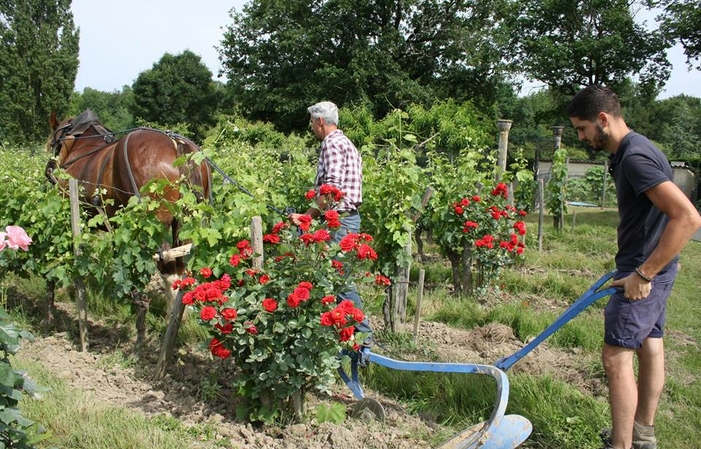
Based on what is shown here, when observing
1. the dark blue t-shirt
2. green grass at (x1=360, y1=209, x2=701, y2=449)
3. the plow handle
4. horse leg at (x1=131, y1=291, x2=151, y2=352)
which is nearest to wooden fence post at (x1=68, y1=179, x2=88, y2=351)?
horse leg at (x1=131, y1=291, x2=151, y2=352)

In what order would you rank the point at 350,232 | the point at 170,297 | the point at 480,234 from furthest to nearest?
the point at 480,234 < the point at 170,297 < the point at 350,232

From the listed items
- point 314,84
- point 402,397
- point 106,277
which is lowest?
point 402,397

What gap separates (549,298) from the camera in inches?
242

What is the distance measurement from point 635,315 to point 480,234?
3.49 metres

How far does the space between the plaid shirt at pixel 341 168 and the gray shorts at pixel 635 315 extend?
1.86 metres

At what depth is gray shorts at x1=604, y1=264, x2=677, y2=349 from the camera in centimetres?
256

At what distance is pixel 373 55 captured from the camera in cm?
2547

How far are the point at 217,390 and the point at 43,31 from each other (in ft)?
121

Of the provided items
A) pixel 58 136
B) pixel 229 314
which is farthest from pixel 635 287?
pixel 58 136

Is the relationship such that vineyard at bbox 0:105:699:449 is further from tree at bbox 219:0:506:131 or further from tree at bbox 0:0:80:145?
tree at bbox 0:0:80:145

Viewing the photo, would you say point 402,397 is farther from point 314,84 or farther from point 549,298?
point 314,84

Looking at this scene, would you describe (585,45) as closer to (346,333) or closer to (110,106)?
(346,333)

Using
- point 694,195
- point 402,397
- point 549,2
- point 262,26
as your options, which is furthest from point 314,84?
point 402,397

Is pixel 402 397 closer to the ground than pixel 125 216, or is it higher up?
closer to the ground
